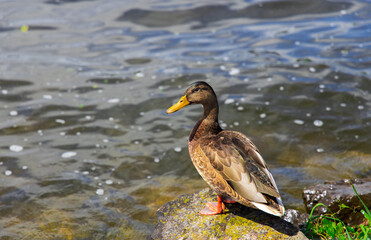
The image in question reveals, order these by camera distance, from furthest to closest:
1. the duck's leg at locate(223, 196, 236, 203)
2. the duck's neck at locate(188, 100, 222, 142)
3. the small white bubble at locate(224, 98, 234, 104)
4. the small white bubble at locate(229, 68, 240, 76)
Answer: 1. the small white bubble at locate(229, 68, 240, 76)
2. the small white bubble at locate(224, 98, 234, 104)
3. the duck's neck at locate(188, 100, 222, 142)
4. the duck's leg at locate(223, 196, 236, 203)

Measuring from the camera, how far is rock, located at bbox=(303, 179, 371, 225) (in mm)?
4996

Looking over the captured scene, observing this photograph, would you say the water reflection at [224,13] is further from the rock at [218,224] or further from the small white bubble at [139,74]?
the rock at [218,224]

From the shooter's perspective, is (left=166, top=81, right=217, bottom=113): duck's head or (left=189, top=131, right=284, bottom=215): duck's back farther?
(left=166, top=81, right=217, bottom=113): duck's head

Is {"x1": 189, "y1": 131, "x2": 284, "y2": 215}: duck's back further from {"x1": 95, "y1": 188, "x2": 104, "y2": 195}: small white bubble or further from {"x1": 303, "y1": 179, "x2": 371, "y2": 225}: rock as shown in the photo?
{"x1": 95, "y1": 188, "x2": 104, "y2": 195}: small white bubble

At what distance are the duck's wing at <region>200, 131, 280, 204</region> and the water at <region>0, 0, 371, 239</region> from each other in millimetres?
1919

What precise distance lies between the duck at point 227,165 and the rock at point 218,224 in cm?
11

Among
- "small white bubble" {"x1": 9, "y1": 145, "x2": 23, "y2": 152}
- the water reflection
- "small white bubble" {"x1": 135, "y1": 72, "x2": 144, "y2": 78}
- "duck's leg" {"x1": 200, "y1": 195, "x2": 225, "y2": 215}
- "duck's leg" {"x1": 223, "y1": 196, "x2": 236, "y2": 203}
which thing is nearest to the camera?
"duck's leg" {"x1": 200, "y1": 195, "x2": 225, "y2": 215}

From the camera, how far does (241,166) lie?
13.6 feet

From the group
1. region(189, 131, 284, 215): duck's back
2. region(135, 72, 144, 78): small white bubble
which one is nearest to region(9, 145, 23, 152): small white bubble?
region(135, 72, 144, 78): small white bubble

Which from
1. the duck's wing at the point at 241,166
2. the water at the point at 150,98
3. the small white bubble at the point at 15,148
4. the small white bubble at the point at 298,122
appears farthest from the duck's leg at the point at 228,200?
the small white bubble at the point at 15,148

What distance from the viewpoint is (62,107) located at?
357 inches

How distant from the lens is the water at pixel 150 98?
21.4 ft

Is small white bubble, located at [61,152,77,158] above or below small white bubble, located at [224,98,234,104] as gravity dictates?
below

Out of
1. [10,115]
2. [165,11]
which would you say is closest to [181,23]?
[165,11]
